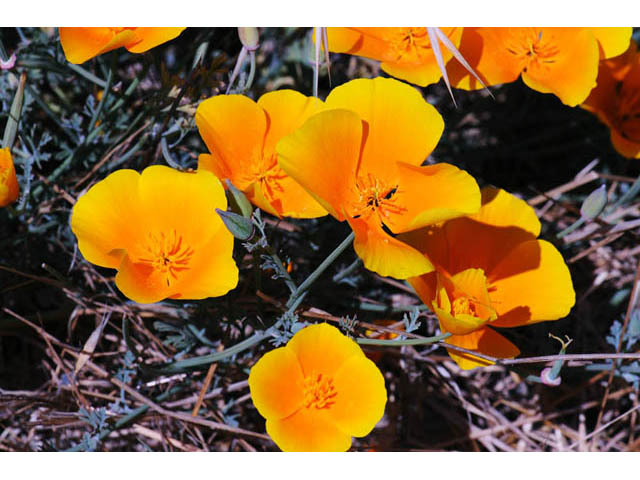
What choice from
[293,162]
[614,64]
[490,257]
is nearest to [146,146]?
[293,162]

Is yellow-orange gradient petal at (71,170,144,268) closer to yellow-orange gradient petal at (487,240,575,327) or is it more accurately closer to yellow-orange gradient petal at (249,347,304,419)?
yellow-orange gradient petal at (249,347,304,419)

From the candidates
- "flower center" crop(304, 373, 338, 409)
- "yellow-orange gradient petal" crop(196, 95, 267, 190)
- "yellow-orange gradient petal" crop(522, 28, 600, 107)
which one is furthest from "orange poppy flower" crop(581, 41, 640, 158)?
"flower center" crop(304, 373, 338, 409)

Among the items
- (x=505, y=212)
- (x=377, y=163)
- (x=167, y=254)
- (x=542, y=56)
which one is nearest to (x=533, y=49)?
(x=542, y=56)

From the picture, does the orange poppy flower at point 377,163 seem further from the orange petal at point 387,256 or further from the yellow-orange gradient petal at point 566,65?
the yellow-orange gradient petal at point 566,65

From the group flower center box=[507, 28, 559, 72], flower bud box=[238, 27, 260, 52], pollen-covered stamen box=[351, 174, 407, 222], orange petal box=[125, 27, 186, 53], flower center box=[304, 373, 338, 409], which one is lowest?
flower center box=[304, 373, 338, 409]

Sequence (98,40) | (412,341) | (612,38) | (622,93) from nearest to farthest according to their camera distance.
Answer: (412,341), (98,40), (612,38), (622,93)

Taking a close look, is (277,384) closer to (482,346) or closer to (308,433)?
(308,433)
